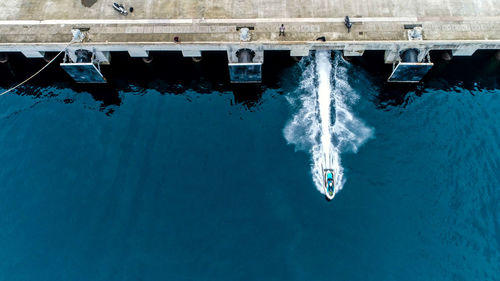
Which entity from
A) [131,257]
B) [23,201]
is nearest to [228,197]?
[131,257]

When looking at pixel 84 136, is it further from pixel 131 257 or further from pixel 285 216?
pixel 285 216

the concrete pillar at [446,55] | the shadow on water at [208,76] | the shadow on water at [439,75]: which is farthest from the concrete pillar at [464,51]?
the shadow on water at [208,76]

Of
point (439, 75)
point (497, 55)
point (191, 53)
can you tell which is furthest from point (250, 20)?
point (497, 55)

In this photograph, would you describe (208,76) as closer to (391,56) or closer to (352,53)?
(352,53)

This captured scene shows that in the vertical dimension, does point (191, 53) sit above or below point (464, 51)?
above

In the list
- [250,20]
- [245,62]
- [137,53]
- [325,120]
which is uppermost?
[250,20]

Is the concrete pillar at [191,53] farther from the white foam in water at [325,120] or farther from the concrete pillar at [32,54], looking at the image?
the concrete pillar at [32,54]
